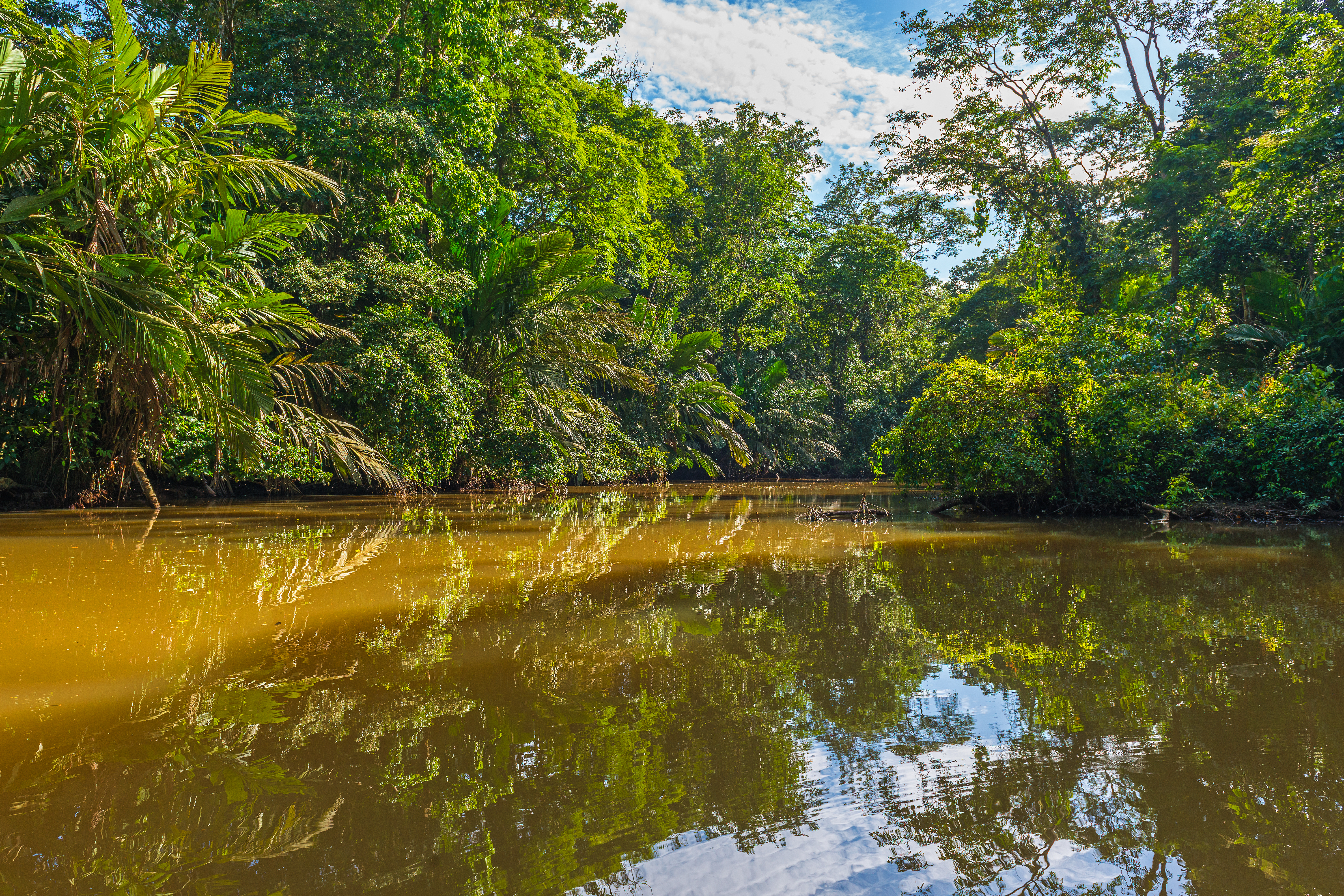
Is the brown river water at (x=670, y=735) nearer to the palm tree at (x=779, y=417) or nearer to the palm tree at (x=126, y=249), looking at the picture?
the palm tree at (x=126, y=249)

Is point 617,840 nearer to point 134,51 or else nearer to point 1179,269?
point 134,51

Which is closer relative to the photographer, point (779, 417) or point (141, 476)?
point (141, 476)

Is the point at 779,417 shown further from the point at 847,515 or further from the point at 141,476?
the point at 141,476

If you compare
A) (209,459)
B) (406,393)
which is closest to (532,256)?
(406,393)

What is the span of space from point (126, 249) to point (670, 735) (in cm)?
680

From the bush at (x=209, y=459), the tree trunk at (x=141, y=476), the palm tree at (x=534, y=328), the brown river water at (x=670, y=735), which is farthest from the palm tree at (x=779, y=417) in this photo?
the brown river water at (x=670, y=735)

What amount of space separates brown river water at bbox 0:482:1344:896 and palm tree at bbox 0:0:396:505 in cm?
233

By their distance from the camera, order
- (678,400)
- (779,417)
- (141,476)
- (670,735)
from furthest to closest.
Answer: (779,417), (678,400), (141,476), (670,735)

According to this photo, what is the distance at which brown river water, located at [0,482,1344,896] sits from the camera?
1183 millimetres

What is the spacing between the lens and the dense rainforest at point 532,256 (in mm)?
6164

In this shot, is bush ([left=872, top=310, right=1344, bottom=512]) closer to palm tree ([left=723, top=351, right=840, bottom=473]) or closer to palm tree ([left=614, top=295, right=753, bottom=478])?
palm tree ([left=614, top=295, right=753, bottom=478])

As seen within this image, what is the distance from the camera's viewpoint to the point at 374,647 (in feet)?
8.30

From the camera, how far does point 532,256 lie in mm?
12117

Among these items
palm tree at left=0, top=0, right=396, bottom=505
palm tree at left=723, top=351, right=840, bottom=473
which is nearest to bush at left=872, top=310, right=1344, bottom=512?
palm tree at left=0, top=0, right=396, bottom=505
